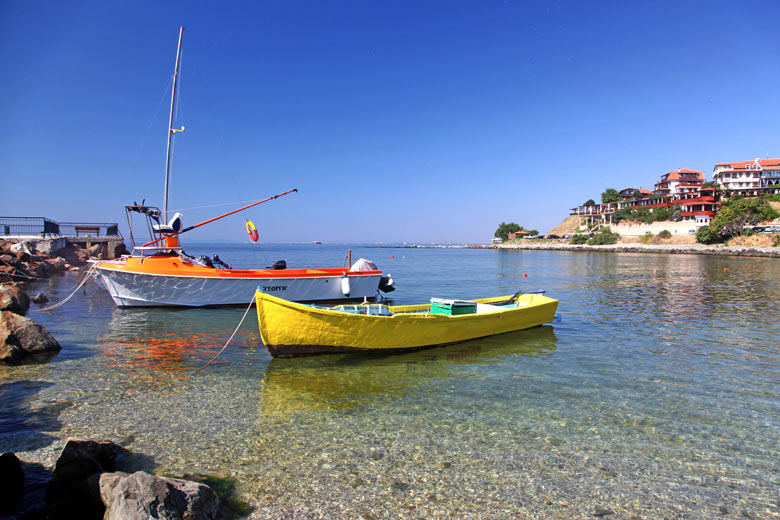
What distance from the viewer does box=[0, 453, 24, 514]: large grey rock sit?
13.8ft

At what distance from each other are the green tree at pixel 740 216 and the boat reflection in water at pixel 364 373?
9299 cm

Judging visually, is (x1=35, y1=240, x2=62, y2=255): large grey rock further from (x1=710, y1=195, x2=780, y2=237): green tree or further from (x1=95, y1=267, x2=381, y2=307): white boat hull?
(x1=710, y1=195, x2=780, y2=237): green tree

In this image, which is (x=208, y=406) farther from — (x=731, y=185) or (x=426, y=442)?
(x=731, y=185)

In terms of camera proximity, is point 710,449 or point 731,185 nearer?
point 710,449

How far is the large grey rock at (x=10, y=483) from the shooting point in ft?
13.8

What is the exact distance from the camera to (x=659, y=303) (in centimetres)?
2134

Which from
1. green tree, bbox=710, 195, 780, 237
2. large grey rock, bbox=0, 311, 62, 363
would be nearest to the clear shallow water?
large grey rock, bbox=0, 311, 62, 363

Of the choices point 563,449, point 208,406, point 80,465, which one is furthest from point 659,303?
point 80,465

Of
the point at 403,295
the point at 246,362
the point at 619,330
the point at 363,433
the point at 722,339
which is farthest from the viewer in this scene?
the point at 403,295

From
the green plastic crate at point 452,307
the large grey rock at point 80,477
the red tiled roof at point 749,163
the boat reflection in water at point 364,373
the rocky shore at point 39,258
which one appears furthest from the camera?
the red tiled roof at point 749,163

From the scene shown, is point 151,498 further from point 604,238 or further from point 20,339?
point 604,238

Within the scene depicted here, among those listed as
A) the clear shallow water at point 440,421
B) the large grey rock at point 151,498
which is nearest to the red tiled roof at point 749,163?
the clear shallow water at point 440,421

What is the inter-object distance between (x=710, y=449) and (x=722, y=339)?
9499mm

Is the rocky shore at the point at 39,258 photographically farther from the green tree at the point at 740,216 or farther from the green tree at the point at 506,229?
the green tree at the point at 506,229
